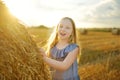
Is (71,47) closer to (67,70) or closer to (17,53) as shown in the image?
(67,70)

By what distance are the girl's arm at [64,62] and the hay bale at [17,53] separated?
86 mm

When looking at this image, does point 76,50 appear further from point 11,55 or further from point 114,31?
point 114,31

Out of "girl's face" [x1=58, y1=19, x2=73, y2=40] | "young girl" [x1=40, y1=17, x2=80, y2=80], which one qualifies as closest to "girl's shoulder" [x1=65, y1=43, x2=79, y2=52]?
"young girl" [x1=40, y1=17, x2=80, y2=80]

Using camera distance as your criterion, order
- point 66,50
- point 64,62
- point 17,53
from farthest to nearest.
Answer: point 66,50
point 64,62
point 17,53

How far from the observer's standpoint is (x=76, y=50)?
482 cm

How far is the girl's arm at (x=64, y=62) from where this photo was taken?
4371 millimetres

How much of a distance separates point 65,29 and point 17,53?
1.02 metres

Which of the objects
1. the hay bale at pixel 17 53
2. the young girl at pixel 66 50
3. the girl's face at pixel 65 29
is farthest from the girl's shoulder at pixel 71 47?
the hay bale at pixel 17 53

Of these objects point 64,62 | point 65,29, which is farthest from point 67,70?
point 65,29

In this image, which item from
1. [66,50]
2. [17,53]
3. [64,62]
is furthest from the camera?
[66,50]

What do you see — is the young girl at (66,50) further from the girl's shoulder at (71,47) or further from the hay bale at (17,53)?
the hay bale at (17,53)

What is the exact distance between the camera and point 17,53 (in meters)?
4.02

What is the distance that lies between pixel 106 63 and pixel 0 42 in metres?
6.62

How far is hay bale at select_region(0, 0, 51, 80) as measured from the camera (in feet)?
12.6
